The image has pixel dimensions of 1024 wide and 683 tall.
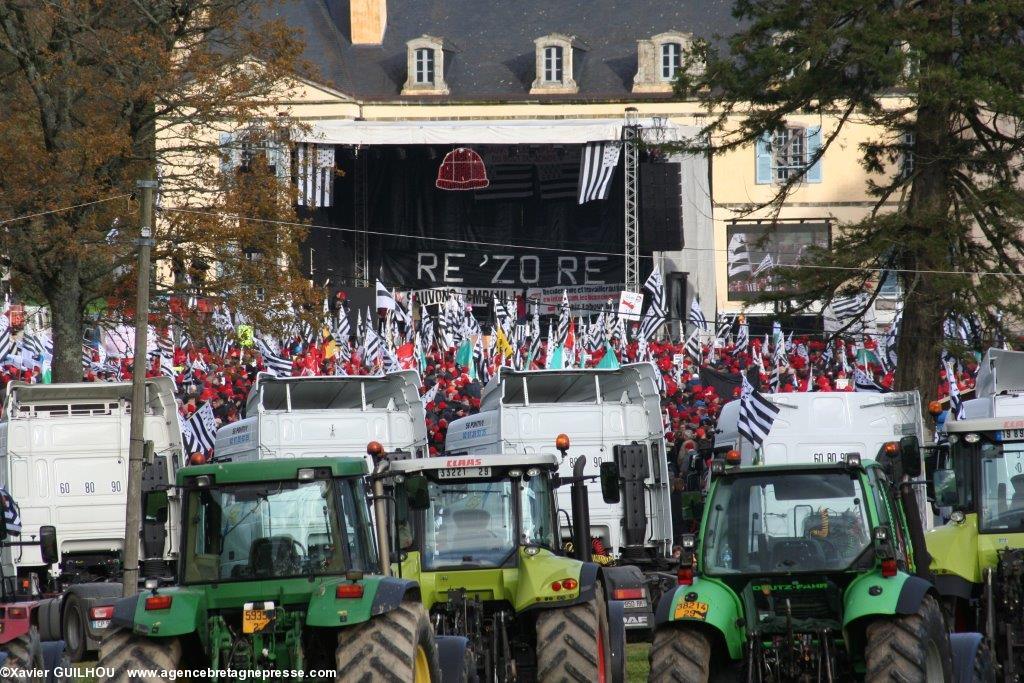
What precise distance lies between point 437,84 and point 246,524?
56.9m

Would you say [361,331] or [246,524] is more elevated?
[361,331]

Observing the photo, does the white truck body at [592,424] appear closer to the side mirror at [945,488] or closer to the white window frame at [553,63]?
the side mirror at [945,488]

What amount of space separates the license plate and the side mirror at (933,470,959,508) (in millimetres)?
3683

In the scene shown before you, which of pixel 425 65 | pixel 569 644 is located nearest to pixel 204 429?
pixel 569 644

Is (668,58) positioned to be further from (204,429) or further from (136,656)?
(136,656)

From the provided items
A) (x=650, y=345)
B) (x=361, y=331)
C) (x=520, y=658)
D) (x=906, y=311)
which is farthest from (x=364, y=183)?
(x=520, y=658)

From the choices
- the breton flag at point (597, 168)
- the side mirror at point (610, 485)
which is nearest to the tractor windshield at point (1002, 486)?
the side mirror at point (610, 485)

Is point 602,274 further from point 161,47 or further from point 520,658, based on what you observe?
point 520,658

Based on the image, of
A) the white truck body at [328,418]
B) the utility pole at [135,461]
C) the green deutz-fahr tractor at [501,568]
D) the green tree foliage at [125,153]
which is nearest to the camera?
the green deutz-fahr tractor at [501,568]

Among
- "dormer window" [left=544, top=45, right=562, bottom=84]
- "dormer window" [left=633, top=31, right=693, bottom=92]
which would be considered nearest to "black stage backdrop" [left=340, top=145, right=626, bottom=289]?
"dormer window" [left=544, top=45, right=562, bottom=84]

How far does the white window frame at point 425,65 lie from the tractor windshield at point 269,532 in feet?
188

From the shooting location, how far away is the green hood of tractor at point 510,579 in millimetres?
12539

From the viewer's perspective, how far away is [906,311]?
28047 millimetres

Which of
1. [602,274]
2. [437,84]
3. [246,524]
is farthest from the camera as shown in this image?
[437,84]
